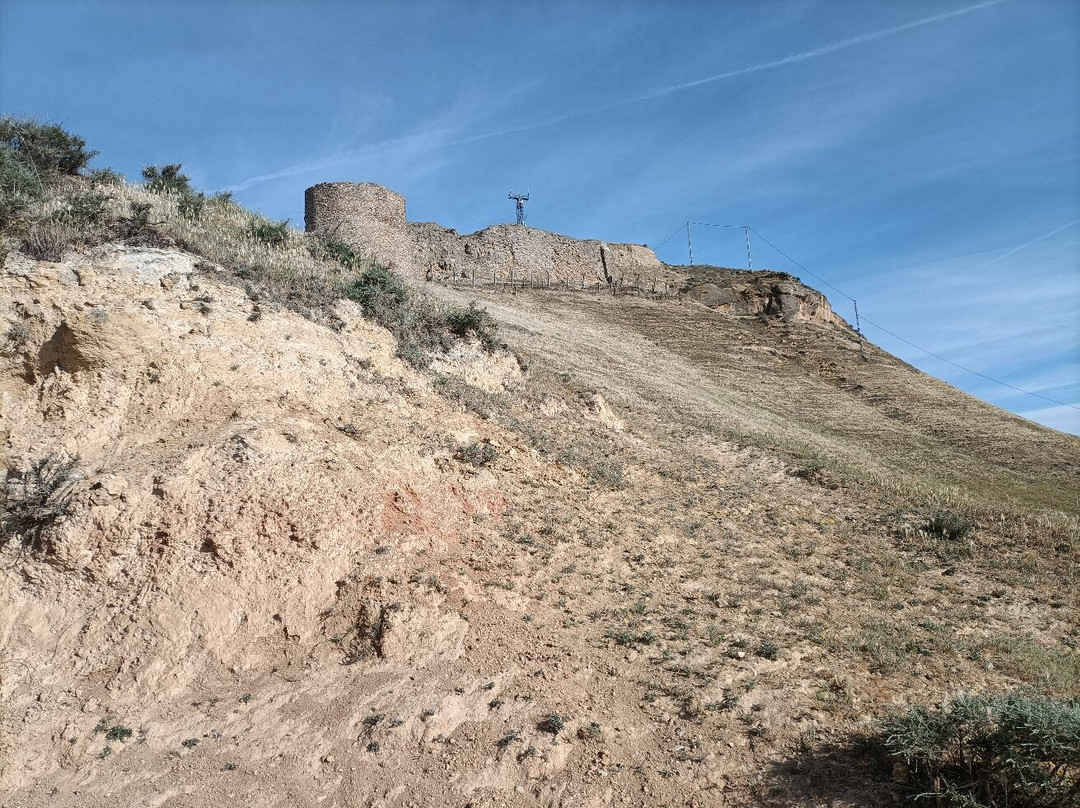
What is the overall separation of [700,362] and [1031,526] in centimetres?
1543

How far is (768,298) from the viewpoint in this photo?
34.2 metres

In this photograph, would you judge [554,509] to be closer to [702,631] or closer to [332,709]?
[702,631]

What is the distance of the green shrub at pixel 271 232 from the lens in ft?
34.8

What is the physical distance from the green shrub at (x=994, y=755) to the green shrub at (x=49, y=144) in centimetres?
1299

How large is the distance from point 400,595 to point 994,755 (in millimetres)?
4223

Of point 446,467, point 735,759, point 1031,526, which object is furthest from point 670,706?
point 1031,526

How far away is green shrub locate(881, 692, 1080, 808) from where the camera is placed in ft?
12.7

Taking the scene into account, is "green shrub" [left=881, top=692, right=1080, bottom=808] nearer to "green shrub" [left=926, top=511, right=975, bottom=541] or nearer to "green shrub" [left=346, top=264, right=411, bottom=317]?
"green shrub" [left=926, top=511, right=975, bottom=541]

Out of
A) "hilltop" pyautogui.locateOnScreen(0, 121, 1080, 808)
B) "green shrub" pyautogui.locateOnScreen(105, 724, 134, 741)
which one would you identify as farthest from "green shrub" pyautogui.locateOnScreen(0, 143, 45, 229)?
"green shrub" pyautogui.locateOnScreen(105, 724, 134, 741)

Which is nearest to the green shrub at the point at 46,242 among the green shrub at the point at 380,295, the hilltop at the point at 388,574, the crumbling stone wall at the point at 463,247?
the hilltop at the point at 388,574

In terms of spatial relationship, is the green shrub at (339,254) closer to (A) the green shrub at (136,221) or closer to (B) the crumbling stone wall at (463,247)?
(A) the green shrub at (136,221)

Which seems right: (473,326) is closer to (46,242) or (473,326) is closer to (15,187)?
(46,242)

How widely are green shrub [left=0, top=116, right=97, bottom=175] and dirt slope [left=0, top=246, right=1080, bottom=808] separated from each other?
5020mm

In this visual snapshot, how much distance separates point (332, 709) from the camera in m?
5.00
